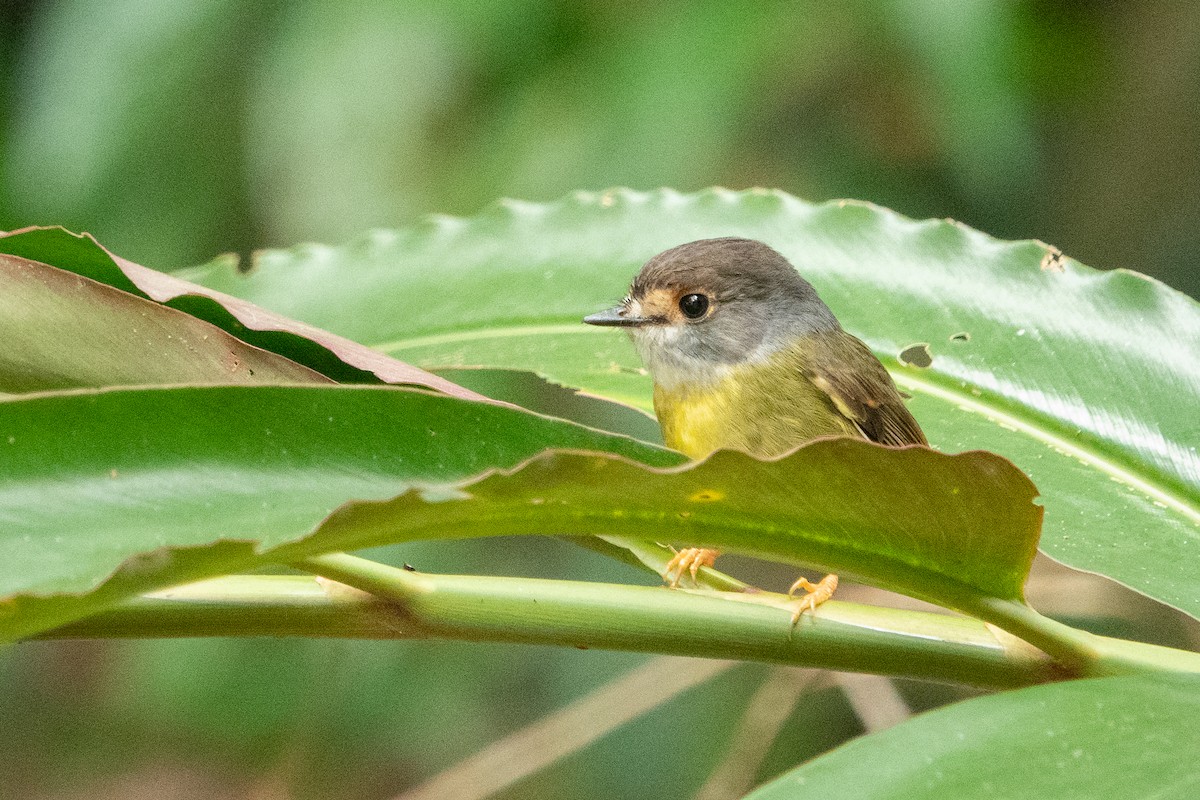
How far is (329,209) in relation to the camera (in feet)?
8.78

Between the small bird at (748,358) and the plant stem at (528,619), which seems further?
the small bird at (748,358)

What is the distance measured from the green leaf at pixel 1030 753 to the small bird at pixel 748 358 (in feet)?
3.66

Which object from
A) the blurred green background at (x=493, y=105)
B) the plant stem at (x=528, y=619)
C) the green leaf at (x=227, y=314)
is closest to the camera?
the plant stem at (x=528, y=619)

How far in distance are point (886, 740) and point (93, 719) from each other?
331 centimetres

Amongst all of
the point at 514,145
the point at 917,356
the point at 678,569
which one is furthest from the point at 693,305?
the point at 678,569

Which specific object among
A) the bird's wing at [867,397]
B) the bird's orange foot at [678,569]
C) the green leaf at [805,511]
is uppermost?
the bird's wing at [867,397]

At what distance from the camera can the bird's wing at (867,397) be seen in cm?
205

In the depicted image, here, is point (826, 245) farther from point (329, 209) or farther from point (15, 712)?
point (15, 712)

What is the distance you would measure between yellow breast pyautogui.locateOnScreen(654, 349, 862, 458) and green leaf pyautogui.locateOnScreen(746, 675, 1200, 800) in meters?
1.09

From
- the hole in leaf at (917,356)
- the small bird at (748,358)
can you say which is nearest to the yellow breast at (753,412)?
the small bird at (748,358)

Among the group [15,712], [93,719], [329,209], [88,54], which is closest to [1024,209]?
[329,209]

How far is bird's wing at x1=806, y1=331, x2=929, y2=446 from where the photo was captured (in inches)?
80.8

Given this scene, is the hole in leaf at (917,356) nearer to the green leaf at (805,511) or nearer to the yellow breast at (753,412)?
the yellow breast at (753,412)

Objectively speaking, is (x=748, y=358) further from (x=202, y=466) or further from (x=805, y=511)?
(x=202, y=466)
